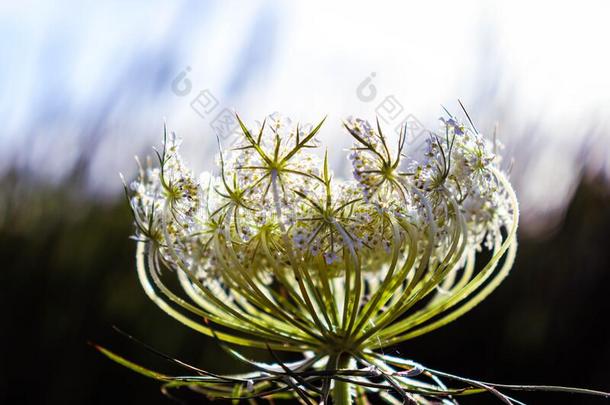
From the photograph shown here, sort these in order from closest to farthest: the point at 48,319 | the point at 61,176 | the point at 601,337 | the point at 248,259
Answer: the point at 248,259 → the point at 601,337 → the point at 48,319 → the point at 61,176

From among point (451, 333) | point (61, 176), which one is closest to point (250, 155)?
point (451, 333)

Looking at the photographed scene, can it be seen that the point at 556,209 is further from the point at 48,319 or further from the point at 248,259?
the point at 48,319

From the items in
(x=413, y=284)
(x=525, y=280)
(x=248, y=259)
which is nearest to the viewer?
(x=413, y=284)

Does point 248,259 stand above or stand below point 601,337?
above

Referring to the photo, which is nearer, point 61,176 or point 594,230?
point 594,230

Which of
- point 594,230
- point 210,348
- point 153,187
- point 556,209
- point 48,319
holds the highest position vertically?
point 48,319
